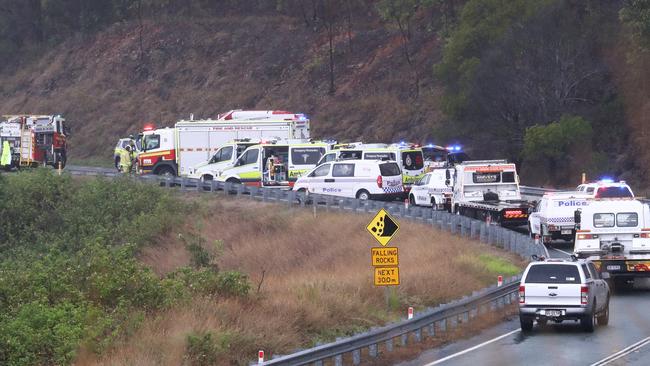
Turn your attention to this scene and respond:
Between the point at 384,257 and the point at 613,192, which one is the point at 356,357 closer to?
the point at 384,257

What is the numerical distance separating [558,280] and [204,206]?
29.0 m

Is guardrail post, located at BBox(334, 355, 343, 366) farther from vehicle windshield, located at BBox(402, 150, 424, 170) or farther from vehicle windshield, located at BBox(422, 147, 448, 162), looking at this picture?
vehicle windshield, located at BBox(422, 147, 448, 162)

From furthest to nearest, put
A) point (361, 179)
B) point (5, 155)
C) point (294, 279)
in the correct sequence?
point (5, 155) → point (361, 179) → point (294, 279)

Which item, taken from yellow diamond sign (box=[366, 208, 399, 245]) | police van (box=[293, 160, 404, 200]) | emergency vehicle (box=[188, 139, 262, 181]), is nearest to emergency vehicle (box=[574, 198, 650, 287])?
yellow diamond sign (box=[366, 208, 399, 245])

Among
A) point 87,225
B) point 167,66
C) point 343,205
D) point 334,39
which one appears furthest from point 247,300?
point 167,66

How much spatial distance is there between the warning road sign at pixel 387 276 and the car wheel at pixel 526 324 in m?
2.72

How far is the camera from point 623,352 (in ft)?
72.5

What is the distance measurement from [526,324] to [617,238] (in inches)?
299

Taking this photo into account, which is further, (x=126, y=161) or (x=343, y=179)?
(x=126, y=161)

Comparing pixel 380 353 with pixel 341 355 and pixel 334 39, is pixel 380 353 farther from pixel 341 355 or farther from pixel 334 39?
pixel 334 39

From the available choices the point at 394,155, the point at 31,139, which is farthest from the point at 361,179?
the point at 31,139

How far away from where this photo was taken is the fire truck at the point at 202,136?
54.8m

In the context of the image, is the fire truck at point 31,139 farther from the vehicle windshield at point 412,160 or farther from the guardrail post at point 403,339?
the guardrail post at point 403,339

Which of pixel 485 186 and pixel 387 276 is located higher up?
pixel 485 186
